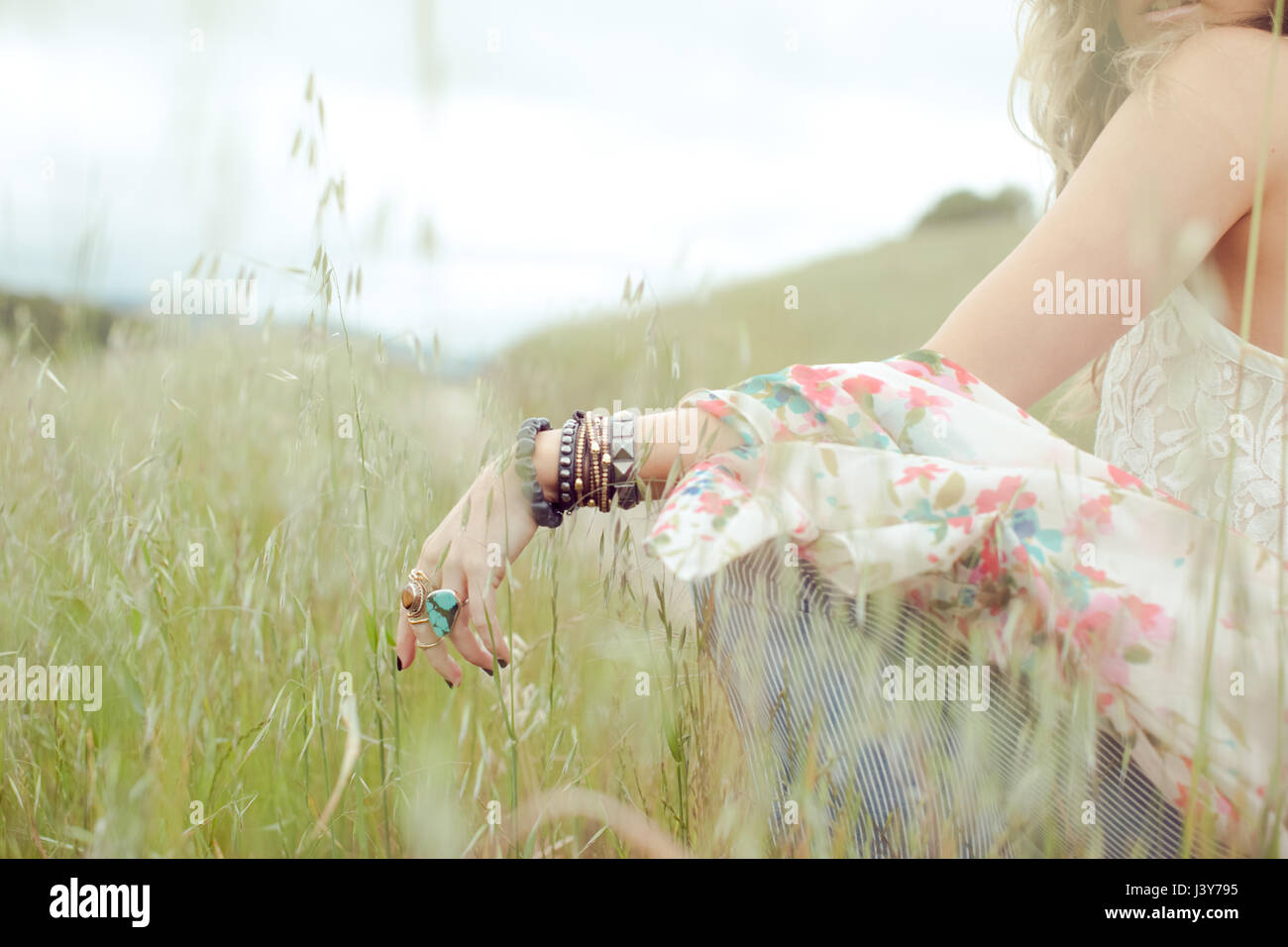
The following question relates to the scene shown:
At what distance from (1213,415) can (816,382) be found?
1.98ft

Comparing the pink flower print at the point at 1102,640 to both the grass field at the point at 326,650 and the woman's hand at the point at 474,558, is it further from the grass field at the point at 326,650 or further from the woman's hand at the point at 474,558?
the woman's hand at the point at 474,558

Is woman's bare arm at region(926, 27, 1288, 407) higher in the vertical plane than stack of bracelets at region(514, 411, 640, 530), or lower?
higher

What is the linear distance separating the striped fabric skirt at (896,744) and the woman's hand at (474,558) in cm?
23

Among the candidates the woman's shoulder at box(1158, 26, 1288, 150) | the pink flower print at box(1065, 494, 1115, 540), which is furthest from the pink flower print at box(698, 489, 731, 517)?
the woman's shoulder at box(1158, 26, 1288, 150)

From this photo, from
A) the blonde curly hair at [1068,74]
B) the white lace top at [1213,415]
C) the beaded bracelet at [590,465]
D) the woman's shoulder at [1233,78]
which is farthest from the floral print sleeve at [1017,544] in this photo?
the blonde curly hair at [1068,74]

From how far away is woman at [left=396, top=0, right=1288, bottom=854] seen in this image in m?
0.80

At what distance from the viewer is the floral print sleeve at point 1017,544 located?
790mm

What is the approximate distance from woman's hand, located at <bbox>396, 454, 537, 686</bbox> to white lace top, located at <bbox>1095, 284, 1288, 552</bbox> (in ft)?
2.47

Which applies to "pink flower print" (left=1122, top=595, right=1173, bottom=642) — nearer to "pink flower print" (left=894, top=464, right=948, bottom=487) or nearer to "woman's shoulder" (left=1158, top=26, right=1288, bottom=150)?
"pink flower print" (left=894, top=464, right=948, bottom=487)

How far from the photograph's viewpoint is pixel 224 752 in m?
1.02

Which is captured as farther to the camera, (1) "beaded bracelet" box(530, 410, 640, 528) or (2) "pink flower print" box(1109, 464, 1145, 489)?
(1) "beaded bracelet" box(530, 410, 640, 528)

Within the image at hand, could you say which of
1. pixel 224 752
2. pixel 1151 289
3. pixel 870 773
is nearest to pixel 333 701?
pixel 224 752

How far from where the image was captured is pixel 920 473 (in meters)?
0.90
